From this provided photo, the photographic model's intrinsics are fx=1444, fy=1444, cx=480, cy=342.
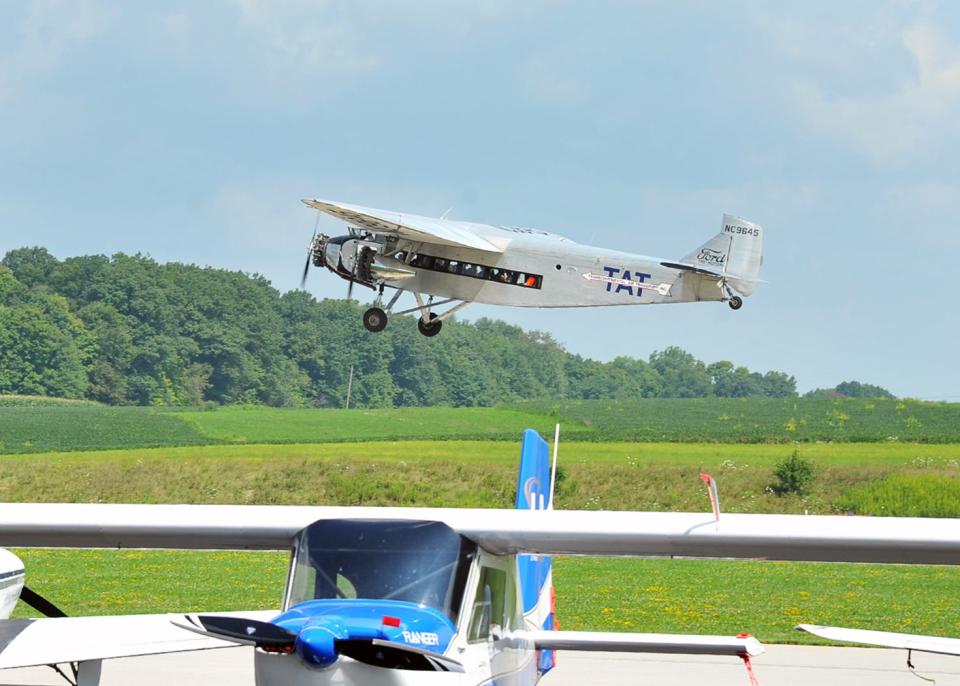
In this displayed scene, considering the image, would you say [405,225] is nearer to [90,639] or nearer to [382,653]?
[90,639]

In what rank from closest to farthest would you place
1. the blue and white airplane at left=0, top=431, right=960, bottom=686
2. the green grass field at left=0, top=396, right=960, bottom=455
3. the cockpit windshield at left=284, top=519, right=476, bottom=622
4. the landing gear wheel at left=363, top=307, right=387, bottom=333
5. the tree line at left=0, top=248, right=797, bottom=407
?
the blue and white airplane at left=0, top=431, right=960, bottom=686 → the cockpit windshield at left=284, top=519, right=476, bottom=622 → the landing gear wheel at left=363, top=307, right=387, bottom=333 → the green grass field at left=0, top=396, right=960, bottom=455 → the tree line at left=0, top=248, right=797, bottom=407

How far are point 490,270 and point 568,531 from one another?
3067 centimetres

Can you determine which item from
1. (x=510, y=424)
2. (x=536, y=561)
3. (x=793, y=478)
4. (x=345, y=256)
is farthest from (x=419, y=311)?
(x=510, y=424)

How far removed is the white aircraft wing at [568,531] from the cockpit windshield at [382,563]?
17 centimetres

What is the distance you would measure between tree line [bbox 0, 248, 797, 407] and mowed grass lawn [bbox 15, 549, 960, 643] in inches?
2856

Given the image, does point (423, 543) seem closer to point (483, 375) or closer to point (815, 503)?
point (815, 503)

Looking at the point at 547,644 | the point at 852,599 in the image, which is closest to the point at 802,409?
the point at 852,599

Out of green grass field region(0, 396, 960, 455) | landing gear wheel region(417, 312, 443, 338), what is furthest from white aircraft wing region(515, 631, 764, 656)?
green grass field region(0, 396, 960, 455)

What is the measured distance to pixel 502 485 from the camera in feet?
143

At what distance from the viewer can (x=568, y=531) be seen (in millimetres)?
8328

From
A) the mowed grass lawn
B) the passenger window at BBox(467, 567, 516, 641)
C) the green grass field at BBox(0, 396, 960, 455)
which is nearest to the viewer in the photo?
the passenger window at BBox(467, 567, 516, 641)

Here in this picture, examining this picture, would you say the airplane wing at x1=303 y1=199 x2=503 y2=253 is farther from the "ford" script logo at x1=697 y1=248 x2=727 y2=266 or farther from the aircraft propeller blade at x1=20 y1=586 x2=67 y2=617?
the aircraft propeller blade at x1=20 y1=586 x2=67 y2=617

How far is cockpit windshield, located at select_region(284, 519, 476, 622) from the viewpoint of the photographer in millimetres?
7539

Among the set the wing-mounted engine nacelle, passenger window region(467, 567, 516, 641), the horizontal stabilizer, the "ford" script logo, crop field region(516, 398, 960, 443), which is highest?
the "ford" script logo
